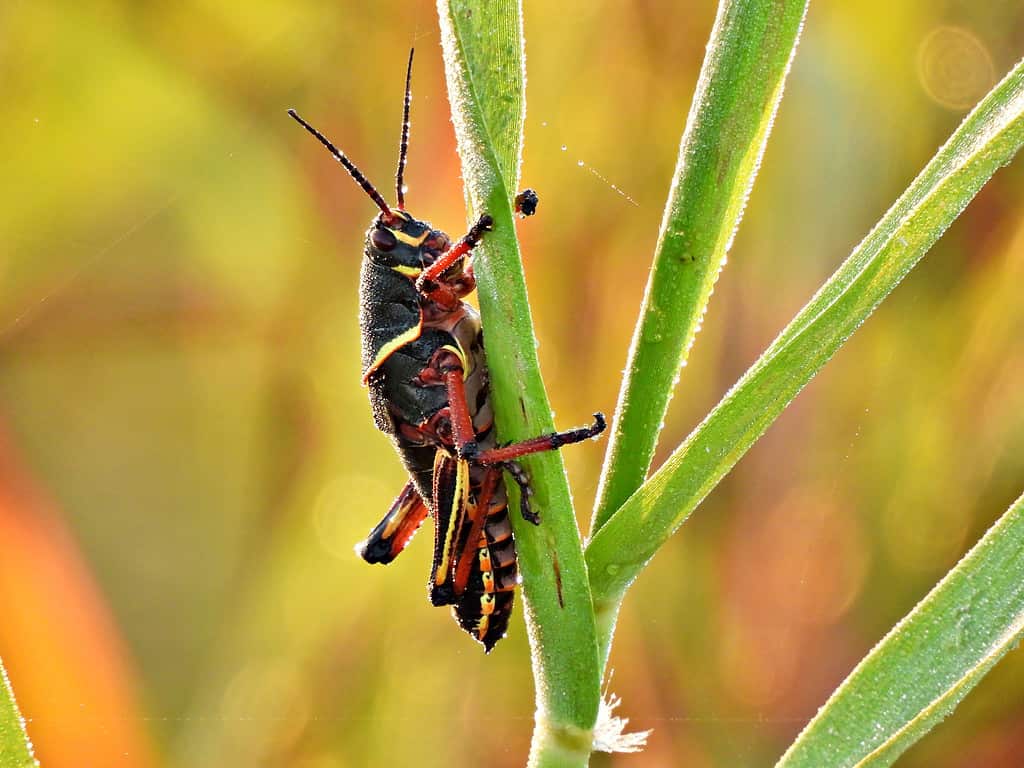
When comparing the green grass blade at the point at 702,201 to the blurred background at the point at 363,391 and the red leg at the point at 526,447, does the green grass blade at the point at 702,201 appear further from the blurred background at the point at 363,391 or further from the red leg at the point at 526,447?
the blurred background at the point at 363,391

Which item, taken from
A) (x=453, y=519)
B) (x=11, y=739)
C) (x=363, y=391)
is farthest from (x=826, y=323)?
(x=363, y=391)

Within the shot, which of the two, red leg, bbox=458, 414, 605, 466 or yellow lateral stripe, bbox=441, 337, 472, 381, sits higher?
yellow lateral stripe, bbox=441, 337, 472, 381

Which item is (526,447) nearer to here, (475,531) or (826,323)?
(826,323)

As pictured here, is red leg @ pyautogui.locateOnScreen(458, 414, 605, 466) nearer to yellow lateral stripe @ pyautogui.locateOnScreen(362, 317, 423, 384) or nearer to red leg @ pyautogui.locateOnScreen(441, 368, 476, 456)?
red leg @ pyautogui.locateOnScreen(441, 368, 476, 456)

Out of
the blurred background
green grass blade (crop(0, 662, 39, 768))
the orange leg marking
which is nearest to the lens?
green grass blade (crop(0, 662, 39, 768))

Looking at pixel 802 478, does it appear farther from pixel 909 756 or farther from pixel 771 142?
pixel 771 142

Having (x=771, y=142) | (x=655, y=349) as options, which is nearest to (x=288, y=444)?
(x=771, y=142)

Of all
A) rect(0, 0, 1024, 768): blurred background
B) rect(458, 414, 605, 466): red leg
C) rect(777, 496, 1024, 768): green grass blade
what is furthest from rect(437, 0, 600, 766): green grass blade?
rect(0, 0, 1024, 768): blurred background

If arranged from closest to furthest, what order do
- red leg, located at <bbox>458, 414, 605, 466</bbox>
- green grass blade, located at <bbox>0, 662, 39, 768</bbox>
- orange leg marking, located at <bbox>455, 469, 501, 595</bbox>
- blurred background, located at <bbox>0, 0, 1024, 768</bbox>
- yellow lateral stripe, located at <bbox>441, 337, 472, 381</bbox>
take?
green grass blade, located at <bbox>0, 662, 39, 768</bbox> < red leg, located at <bbox>458, 414, 605, 466</bbox> < orange leg marking, located at <bbox>455, 469, 501, 595</bbox> < yellow lateral stripe, located at <bbox>441, 337, 472, 381</bbox> < blurred background, located at <bbox>0, 0, 1024, 768</bbox>

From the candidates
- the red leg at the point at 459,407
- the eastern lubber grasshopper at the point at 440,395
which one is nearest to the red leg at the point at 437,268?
the eastern lubber grasshopper at the point at 440,395
